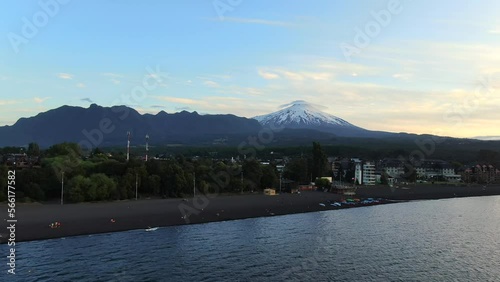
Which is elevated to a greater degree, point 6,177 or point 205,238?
point 6,177

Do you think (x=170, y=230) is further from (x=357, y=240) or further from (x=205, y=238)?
(x=357, y=240)

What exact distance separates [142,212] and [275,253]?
60.7 feet

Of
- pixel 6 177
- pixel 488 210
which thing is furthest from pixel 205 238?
pixel 488 210

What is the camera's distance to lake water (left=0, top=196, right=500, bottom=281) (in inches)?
918

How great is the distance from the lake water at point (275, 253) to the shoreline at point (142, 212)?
203 centimetres

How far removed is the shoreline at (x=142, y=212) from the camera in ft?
109

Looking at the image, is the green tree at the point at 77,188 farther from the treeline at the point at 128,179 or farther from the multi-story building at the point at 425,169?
the multi-story building at the point at 425,169

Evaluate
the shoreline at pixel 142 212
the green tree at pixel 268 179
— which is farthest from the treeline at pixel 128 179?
the shoreline at pixel 142 212

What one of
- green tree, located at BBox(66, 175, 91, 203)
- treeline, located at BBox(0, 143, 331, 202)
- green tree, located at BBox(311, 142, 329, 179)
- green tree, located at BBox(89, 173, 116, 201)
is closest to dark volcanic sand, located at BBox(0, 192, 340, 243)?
green tree, located at BBox(66, 175, 91, 203)

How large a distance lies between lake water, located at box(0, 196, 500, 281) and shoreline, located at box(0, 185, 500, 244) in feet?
6.66

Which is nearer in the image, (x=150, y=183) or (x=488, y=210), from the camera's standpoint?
(x=150, y=183)

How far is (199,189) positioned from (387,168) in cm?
6629

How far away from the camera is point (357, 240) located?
112ft

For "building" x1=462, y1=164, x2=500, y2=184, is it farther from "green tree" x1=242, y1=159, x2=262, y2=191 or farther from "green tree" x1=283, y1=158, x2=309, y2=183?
"green tree" x1=242, y1=159, x2=262, y2=191
